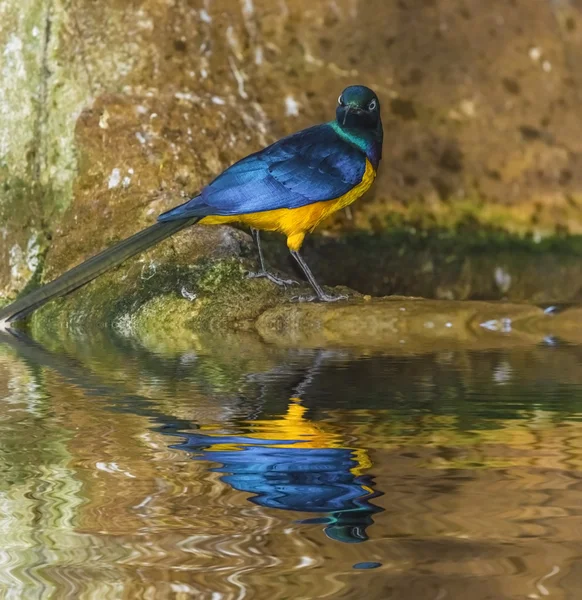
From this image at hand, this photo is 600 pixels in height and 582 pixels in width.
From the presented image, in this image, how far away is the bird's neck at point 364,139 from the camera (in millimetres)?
5855

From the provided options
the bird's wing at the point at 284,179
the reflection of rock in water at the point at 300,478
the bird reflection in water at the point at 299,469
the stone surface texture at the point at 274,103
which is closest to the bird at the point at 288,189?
the bird's wing at the point at 284,179

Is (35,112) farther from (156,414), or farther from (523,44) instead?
(156,414)

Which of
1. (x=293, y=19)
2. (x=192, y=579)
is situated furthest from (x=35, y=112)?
(x=192, y=579)

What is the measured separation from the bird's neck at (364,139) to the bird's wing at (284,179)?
0.05 meters

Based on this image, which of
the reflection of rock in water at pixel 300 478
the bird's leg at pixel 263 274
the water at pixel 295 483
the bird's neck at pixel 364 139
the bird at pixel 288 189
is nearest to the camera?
the water at pixel 295 483

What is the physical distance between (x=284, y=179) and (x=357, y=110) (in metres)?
0.59

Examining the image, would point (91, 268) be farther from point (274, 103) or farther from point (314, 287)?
point (274, 103)

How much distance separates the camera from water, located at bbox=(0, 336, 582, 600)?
209 cm

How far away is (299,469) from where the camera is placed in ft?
9.02

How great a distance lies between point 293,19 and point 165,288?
2.10 metres

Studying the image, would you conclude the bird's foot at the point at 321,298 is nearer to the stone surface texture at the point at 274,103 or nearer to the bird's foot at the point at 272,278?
the bird's foot at the point at 272,278

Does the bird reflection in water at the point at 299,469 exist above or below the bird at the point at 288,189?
below

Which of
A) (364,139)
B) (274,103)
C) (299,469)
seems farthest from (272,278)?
(299,469)

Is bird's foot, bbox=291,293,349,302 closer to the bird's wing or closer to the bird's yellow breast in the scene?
the bird's yellow breast
